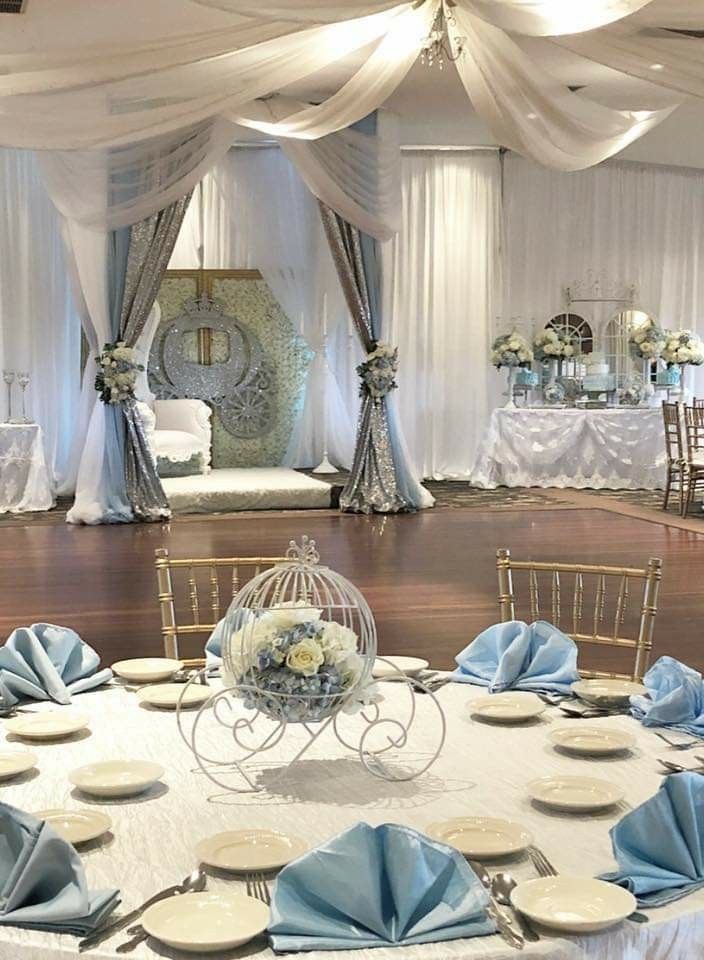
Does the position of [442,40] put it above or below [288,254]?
below

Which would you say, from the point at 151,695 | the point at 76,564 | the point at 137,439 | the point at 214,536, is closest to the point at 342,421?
the point at 137,439

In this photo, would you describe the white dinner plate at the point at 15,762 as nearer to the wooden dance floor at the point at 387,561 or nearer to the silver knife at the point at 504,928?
the silver knife at the point at 504,928

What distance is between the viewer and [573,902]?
62.6 inches

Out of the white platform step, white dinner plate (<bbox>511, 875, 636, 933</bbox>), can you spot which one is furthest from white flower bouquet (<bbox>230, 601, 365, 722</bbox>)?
the white platform step

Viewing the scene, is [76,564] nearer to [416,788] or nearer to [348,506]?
[348,506]

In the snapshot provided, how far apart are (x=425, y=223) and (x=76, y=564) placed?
705 centimetres

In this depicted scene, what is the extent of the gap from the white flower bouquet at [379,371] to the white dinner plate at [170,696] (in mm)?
8523

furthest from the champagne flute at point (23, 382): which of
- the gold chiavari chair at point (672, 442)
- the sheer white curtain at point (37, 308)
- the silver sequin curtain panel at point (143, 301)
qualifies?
the gold chiavari chair at point (672, 442)

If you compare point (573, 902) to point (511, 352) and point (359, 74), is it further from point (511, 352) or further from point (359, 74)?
point (511, 352)

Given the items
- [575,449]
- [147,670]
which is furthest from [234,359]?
[147,670]

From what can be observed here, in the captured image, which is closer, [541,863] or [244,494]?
[541,863]

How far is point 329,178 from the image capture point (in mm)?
10047

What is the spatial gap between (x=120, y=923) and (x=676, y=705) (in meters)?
1.24

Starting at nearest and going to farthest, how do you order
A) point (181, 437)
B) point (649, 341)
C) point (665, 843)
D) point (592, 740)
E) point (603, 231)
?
1. point (665, 843)
2. point (592, 740)
3. point (181, 437)
4. point (649, 341)
5. point (603, 231)
